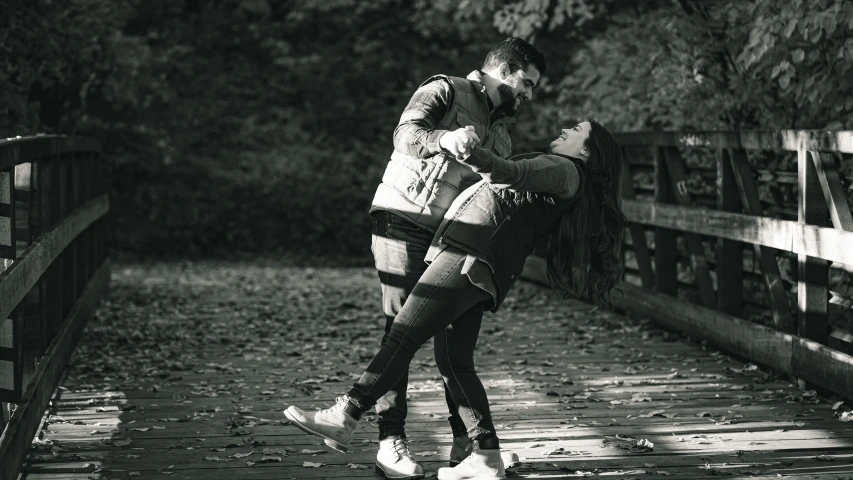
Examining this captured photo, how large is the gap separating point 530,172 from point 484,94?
0.52 meters

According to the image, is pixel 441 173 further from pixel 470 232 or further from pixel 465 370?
pixel 465 370

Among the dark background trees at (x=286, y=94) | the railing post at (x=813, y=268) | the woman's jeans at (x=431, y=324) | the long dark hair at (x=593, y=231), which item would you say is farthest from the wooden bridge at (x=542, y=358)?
the dark background trees at (x=286, y=94)

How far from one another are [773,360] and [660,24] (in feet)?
16.8

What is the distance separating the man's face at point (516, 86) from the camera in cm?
455

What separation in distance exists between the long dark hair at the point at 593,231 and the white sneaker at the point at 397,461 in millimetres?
929

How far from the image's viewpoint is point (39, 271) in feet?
18.3

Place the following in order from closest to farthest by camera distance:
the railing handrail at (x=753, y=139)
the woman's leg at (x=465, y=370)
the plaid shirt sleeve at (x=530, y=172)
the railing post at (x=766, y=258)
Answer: the plaid shirt sleeve at (x=530, y=172) < the woman's leg at (x=465, y=370) < the railing handrail at (x=753, y=139) < the railing post at (x=766, y=258)

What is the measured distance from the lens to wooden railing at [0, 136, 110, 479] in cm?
482

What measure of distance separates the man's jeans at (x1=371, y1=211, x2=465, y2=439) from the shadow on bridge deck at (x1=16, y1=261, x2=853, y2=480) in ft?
0.98

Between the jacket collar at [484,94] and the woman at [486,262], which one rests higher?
the jacket collar at [484,94]

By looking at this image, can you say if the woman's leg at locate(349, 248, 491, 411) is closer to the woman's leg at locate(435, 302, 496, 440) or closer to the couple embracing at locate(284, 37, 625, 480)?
the couple embracing at locate(284, 37, 625, 480)

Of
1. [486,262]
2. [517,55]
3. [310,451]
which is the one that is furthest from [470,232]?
[310,451]

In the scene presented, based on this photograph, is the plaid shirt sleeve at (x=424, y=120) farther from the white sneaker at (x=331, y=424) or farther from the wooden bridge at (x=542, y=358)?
the wooden bridge at (x=542, y=358)

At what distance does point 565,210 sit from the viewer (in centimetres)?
458
